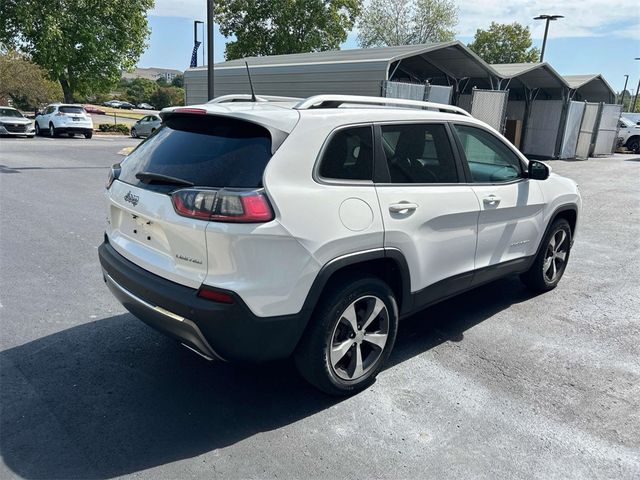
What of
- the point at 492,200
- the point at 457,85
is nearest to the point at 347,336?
the point at 492,200

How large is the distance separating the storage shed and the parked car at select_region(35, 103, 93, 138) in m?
5.59

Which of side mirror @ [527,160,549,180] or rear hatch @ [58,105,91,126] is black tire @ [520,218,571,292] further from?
rear hatch @ [58,105,91,126]

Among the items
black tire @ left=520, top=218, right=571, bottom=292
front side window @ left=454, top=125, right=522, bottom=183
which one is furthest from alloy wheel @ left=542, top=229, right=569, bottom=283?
front side window @ left=454, top=125, right=522, bottom=183

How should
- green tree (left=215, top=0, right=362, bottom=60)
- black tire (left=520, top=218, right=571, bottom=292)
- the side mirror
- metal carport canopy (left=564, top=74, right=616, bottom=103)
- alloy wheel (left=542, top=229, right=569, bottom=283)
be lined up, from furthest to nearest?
1. green tree (left=215, top=0, right=362, bottom=60)
2. metal carport canopy (left=564, top=74, right=616, bottom=103)
3. alloy wheel (left=542, top=229, right=569, bottom=283)
4. black tire (left=520, top=218, right=571, bottom=292)
5. the side mirror

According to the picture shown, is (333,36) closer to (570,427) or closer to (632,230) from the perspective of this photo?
(632,230)

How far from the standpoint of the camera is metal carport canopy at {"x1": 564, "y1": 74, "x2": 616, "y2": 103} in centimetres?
2349

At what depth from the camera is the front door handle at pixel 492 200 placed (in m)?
3.98

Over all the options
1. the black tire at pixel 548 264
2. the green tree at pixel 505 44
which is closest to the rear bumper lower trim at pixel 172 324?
the black tire at pixel 548 264

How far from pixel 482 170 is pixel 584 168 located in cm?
1686

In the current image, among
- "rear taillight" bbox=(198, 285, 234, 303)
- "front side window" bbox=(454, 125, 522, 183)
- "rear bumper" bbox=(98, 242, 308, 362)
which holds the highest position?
"front side window" bbox=(454, 125, 522, 183)

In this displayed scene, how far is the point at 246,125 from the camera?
A: 2.91m

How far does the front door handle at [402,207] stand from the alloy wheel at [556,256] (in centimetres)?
231

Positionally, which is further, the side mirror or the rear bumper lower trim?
the side mirror

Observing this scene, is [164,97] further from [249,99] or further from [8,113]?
[249,99]
